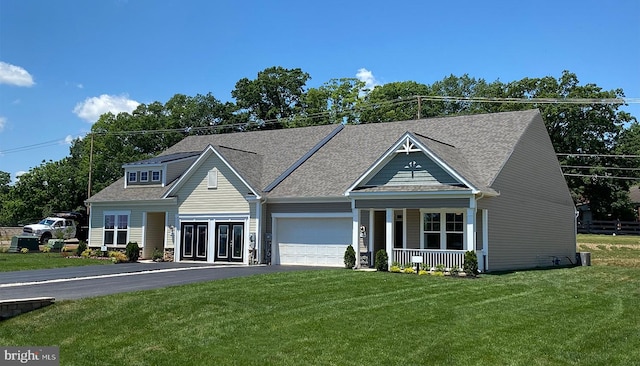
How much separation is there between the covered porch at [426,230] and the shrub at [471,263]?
515 mm

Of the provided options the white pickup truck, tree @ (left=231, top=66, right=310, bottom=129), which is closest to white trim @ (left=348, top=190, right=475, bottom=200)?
the white pickup truck

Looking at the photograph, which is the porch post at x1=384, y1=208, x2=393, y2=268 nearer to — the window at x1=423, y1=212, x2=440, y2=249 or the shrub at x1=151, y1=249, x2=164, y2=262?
the window at x1=423, y1=212, x2=440, y2=249

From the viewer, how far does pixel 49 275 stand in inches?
877

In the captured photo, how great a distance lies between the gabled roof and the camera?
82.2 ft

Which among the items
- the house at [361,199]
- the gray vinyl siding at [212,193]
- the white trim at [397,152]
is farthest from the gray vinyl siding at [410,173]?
the gray vinyl siding at [212,193]

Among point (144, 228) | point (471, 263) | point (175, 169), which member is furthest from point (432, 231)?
point (144, 228)

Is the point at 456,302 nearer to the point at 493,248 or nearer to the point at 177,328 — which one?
the point at 177,328

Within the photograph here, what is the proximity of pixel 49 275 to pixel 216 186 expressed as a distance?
9.40 metres

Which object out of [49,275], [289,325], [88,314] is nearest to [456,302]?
[289,325]

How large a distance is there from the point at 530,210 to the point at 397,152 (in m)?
7.64

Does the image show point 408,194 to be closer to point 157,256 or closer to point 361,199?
point 361,199

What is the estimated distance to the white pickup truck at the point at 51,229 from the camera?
1770 inches

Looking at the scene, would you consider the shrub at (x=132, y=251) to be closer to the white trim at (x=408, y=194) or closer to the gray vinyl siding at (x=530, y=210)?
the white trim at (x=408, y=194)

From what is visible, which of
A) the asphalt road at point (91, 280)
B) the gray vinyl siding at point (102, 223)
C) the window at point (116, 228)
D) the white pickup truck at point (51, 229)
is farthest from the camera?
the white pickup truck at point (51, 229)
